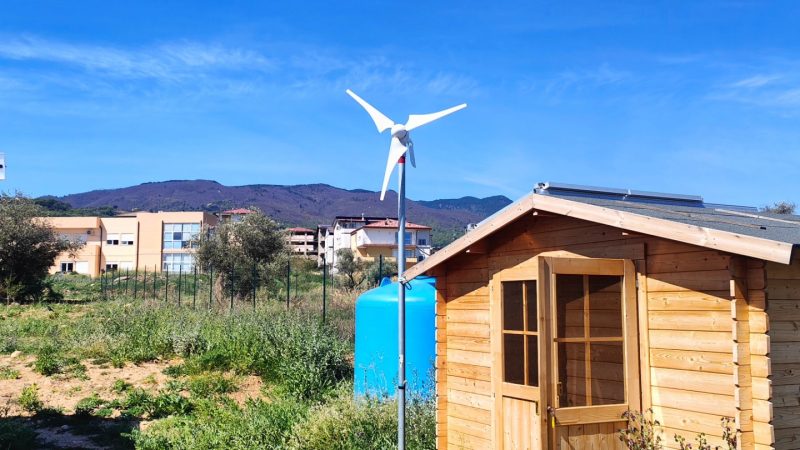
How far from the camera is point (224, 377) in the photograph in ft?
43.7

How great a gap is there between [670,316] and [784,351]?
808 mm

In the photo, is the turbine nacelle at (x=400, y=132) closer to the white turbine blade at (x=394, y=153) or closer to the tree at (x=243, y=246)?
the white turbine blade at (x=394, y=153)

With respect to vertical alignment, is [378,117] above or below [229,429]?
above

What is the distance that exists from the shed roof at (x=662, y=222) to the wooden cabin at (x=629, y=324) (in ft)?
0.05

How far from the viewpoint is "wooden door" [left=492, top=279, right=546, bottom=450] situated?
19.2 feet

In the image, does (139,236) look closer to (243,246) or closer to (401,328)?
(243,246)

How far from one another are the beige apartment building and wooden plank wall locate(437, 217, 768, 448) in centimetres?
7571

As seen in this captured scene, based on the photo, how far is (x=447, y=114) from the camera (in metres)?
8.67

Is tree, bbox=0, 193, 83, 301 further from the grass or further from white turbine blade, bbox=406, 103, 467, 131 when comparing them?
white turbine blade, bbox=406, 103, 467, 131

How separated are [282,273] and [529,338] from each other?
91.2 feet

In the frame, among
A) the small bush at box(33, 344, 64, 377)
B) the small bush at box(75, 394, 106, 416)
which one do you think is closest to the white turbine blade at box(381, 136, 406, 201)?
the small bush at box(75, 394, 106, 416)

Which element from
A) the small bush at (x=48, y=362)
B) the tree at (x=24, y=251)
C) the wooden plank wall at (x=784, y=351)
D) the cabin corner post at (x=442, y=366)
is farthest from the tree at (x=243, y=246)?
the wooden plank wall at (x=784, y=351)

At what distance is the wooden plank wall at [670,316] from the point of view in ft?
16.9

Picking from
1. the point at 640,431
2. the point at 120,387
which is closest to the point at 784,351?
the point at 640,431
